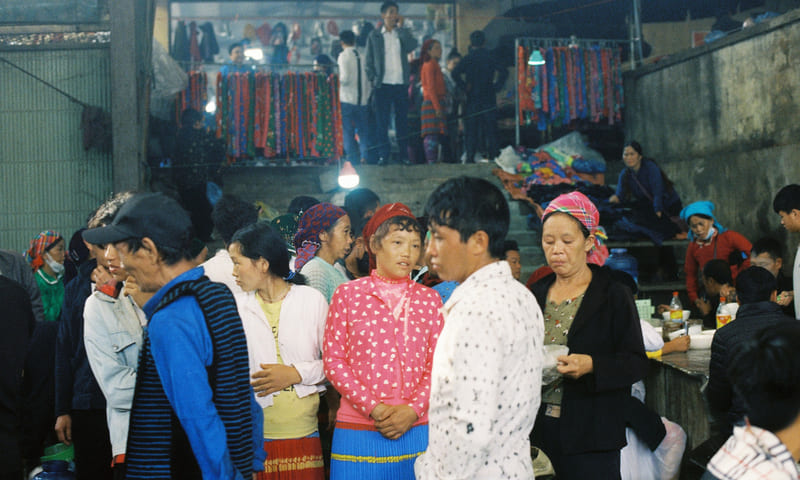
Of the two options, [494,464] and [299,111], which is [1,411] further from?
[299,111]

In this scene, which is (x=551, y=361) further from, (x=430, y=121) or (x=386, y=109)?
(x=430, y=121)

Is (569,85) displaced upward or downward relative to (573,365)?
upward

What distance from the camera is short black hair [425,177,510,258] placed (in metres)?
2.43

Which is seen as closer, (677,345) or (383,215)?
(383,215)

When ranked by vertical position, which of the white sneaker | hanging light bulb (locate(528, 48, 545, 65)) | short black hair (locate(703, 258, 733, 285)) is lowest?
the white sneaker

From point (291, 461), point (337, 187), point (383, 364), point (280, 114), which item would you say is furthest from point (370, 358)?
point (280, 114)

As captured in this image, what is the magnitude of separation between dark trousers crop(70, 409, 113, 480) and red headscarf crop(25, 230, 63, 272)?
358 centimetres

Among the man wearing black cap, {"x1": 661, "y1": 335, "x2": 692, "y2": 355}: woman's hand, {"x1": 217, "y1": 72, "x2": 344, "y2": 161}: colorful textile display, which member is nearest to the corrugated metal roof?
{"x1": 217, "y1": 72, "x2": 344, "y2": 161}: colorful textile display

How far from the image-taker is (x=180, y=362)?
2.52 meters

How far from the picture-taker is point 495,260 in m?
2.48

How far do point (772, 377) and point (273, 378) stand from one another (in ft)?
7.54

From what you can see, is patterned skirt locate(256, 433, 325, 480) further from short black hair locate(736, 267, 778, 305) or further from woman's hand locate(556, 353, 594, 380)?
short black hair locate(736, 267, 778, 305)

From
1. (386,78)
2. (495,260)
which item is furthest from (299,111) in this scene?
(495,260)

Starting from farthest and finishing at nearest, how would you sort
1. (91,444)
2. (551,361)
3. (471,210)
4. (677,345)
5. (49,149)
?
(49,149), (677,345), (91,444), (551,361), (471,210)
